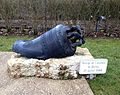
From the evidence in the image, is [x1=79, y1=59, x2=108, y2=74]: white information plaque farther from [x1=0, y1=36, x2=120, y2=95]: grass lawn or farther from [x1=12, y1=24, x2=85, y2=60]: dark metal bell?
[x1=12, y1=24, x2=85, y2=60]: dark metal bell

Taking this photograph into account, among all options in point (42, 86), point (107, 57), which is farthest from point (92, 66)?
point (107, 57)

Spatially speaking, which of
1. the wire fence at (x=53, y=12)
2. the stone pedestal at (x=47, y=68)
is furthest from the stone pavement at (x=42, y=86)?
the wire fence at (x=53, y=12)

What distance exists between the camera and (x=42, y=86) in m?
5.26

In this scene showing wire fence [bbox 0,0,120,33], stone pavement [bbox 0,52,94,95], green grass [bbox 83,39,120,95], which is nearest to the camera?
stone pavement [bbox 0,52,94,95]

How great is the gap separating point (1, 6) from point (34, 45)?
495 centimetres

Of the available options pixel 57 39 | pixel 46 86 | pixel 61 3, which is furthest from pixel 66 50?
pixel 61 3

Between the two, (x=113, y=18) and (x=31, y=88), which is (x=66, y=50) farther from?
(x=113, y=18)

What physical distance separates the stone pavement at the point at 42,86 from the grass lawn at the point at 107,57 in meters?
0.24

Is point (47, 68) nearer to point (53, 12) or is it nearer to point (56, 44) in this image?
point (56, 44)

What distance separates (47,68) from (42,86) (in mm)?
374

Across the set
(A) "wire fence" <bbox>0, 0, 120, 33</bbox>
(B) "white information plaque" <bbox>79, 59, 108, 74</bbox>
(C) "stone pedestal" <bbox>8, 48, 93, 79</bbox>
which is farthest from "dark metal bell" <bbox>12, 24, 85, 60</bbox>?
(A) "wire fence" <bbox>0, 0, 120, 33</bbox>

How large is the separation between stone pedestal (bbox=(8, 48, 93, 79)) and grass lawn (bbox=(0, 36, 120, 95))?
413 mm

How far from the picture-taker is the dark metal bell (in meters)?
5.57

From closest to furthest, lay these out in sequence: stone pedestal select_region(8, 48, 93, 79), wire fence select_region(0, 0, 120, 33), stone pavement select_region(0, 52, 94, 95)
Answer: stone pavement select_region(0, 52, 94, 95)
stone pedestal select_region(8, 48, 93, 79)
wire fence select_region(0, 0, 120, 33)
